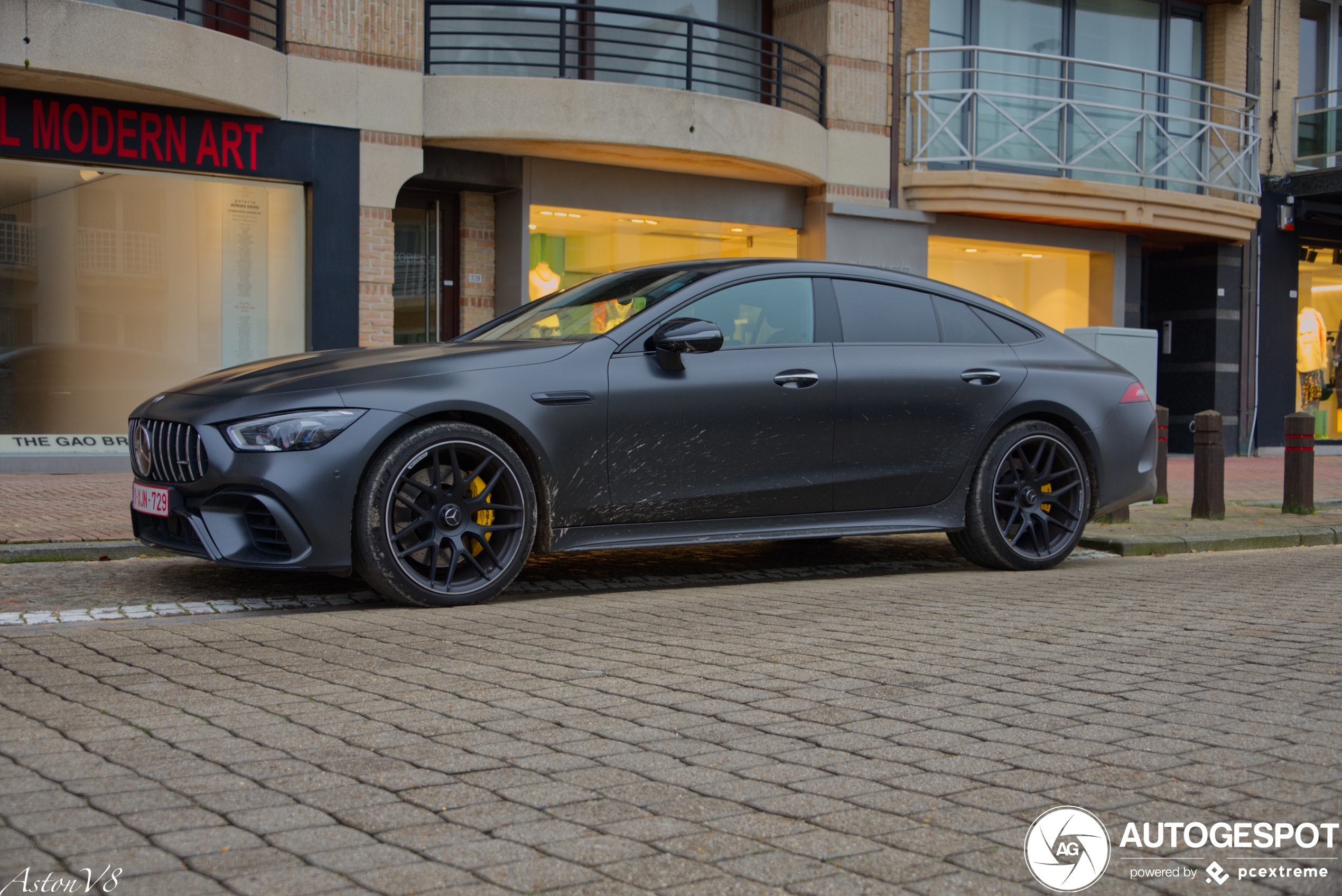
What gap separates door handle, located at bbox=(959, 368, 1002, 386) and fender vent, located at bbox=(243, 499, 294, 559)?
11.5ft

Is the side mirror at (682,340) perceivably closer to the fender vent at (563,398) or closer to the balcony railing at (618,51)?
the fender vent at (563,398)

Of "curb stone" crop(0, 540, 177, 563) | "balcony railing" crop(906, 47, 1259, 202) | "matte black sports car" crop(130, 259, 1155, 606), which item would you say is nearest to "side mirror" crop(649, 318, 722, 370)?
"matte black sports car" crop(130, 259, 1155, 606)

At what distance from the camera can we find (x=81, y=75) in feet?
39.2

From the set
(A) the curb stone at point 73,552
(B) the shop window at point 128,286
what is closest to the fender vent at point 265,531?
(A) the curb stone at point 73,552

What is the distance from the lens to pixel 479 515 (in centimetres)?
593

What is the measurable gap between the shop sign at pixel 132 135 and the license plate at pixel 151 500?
8.23m

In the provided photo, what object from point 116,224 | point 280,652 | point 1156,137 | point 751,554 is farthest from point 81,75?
point 1156,137

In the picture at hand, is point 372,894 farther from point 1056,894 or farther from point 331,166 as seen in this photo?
point 331,166

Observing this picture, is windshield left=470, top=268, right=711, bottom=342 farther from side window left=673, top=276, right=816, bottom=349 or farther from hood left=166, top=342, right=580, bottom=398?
hood left=166, top=342, right=580, bottom=398

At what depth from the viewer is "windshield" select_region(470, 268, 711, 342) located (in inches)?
250

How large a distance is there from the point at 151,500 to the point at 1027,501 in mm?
4401

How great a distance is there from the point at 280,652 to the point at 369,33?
10987 millimetres

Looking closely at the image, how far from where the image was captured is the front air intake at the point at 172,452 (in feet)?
17.9

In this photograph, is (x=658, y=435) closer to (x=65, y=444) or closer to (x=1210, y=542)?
(x=1210, y=542)
